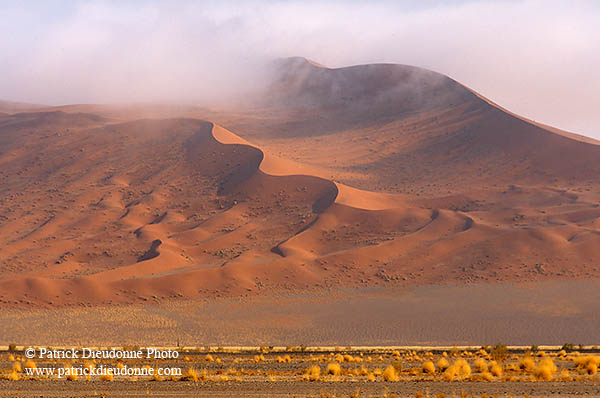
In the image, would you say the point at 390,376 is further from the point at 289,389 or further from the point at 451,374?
the point at 289,389

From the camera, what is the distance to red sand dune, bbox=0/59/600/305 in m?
38.8

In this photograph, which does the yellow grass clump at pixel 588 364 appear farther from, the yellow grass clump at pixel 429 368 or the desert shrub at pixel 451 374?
the yellow grass clump at pixel 429 368

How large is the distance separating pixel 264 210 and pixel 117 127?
29393 mm

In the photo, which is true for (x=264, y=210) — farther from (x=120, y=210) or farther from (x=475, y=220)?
(x=475, y=220)

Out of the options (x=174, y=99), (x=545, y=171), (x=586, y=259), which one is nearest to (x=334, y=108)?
(x=174, y=99)

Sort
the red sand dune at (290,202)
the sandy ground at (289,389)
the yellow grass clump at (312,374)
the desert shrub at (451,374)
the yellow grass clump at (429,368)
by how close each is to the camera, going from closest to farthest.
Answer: the sandy ground at (289,389) → the desert shrub at (451,374) → the yellow grass clump at (312,374) → the yellow grass clump at (429,368) → the red sand dune at (290,202)

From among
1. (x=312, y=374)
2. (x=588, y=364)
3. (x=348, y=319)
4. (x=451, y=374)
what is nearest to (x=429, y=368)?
(x=451, y=374)

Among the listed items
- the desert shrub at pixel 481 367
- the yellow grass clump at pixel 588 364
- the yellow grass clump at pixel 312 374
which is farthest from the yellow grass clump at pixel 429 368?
the yellow grass clump at pixel 588 364

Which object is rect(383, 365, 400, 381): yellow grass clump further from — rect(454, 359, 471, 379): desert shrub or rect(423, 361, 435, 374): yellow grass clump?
rect(454, 359, 471, 379): desert shrub

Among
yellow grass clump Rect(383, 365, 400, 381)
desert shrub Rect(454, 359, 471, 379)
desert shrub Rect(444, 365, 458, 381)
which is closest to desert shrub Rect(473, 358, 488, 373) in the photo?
desert shrub Rect(454, 359, 471, 379)

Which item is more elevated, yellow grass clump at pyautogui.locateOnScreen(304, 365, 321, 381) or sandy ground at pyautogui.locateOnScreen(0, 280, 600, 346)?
yellow grass clump at pyautogui.locateOnScreen(304, 365, 321, 381)

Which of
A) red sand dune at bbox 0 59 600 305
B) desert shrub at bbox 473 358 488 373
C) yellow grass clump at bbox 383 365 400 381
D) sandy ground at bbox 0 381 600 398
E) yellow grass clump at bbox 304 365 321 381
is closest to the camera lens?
sandy ground at bbox 0 381 600 398

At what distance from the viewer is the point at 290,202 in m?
51.4

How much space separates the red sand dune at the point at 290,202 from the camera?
38.8 m
